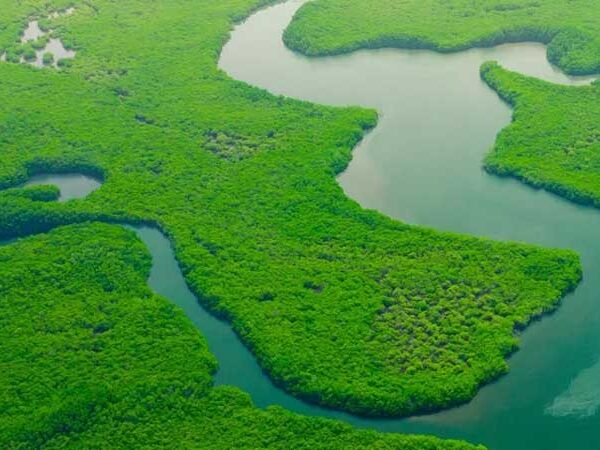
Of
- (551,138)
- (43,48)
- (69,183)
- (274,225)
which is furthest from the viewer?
(43,48)

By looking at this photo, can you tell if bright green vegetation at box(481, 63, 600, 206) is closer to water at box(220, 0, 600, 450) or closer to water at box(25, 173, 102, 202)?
water at box(220, 0, 600, 450)

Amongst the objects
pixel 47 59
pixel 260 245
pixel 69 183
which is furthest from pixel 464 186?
pixel 47 59

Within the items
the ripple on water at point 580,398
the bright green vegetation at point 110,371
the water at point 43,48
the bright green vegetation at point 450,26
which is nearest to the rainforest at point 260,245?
the bright green vegetation at point 110,371

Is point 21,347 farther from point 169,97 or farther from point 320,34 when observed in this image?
point 320,34

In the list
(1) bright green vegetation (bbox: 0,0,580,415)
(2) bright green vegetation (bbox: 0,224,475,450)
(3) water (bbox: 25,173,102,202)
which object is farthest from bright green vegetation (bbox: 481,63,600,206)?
(3) water (bbox: 25,173,102,202)

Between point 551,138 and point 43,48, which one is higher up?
point 551,138

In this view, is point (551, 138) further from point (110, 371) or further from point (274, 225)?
point (110, 371)

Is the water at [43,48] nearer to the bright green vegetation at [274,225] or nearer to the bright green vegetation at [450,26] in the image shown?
the bright green vegetation at [274,225]
